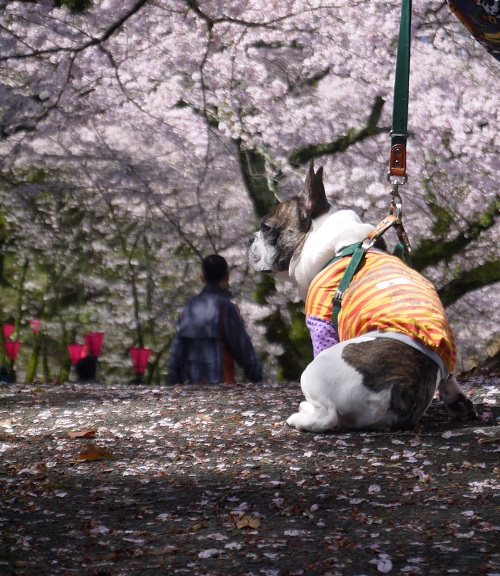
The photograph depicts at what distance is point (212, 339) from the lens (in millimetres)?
6715

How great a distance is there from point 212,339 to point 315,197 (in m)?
2.46

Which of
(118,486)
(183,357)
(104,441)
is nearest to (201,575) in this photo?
(118,486)

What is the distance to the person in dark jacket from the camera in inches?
262

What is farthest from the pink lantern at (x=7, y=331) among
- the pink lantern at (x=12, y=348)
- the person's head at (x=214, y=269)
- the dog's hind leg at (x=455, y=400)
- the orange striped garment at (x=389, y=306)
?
the dog's hind leg at (x=455, y=400)

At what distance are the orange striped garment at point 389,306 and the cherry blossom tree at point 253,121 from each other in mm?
6105

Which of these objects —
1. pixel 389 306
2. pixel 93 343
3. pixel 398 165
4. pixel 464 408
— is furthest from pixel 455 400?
pixel 93 343

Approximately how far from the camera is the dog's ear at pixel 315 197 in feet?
14.8

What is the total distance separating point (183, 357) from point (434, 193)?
491 centimetres

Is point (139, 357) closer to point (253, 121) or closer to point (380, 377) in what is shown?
point (253, 121)

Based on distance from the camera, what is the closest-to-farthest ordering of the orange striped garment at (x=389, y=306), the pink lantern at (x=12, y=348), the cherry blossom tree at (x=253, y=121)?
the orange striped garment at (x=389, y=306), the cherry blossom tree at (x=253, y=121), the pink lantern at (x=12, y=348)

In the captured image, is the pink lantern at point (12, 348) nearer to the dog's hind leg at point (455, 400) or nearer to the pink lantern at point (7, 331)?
the pink lantern at point (7, 331)

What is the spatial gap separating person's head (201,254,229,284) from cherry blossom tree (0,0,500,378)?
12.4 feet

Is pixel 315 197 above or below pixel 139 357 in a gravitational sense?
above

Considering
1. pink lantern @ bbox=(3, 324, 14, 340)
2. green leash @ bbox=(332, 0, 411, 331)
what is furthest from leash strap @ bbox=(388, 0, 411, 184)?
pink lantern @ bbox=(3, 324, 14, 340)
